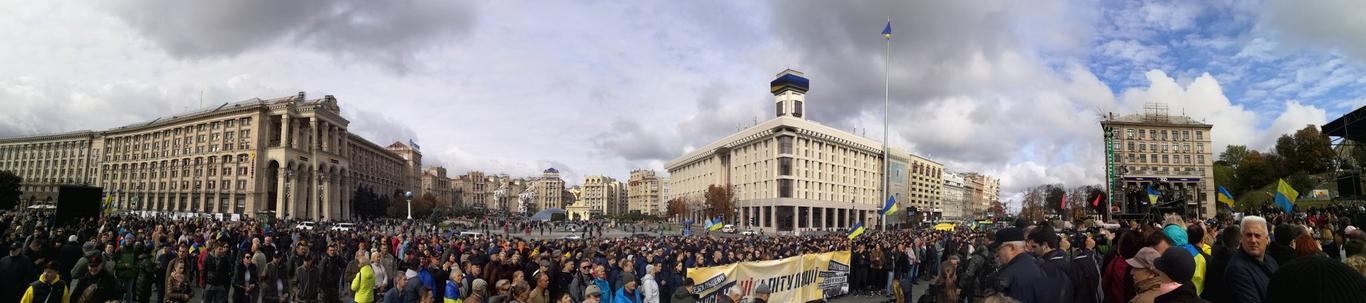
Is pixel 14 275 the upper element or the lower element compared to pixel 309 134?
lower

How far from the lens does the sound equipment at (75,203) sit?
2042cm

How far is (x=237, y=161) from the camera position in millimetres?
97250

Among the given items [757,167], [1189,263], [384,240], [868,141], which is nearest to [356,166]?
[757,167]

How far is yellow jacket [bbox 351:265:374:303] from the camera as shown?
991 cm

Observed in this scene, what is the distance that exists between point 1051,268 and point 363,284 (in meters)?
9.34

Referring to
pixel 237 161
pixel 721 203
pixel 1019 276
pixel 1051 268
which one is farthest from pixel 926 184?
pixel 1019 276

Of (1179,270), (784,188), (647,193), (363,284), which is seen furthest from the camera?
(647,193)

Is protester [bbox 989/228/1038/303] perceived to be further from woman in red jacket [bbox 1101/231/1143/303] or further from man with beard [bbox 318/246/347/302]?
man with beard [bbox 318/246/347/302]

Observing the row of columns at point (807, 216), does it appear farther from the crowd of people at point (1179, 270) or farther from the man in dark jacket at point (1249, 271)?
the man in dark jacket at point (1249, 271)

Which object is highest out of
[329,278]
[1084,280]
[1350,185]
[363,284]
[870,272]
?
[1350,185]

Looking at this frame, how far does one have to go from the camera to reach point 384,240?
54.1ft

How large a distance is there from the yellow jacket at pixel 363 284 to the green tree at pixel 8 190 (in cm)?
9495

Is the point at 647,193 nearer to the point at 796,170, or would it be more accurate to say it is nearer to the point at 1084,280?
the point at 796,170

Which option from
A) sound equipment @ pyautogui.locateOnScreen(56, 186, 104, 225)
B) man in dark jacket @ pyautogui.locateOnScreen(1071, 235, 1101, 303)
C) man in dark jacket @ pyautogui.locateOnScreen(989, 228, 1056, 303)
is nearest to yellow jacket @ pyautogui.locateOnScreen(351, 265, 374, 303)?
man in dark jacket @ pyautogui.locateOnScreen(989, 228, 1056, 303)
